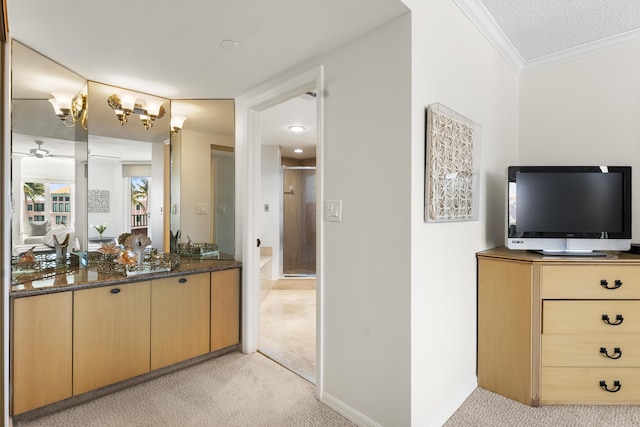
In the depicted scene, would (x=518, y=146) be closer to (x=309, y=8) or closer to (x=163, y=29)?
(x=309, y=8)

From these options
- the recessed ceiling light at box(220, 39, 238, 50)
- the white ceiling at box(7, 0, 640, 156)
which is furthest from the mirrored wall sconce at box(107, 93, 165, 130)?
the recessed ceiling light at box(220, 39, 238, 50)

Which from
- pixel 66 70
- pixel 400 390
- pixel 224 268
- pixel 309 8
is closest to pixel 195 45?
pixel 309 8

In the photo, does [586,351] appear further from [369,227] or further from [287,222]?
[287,222]

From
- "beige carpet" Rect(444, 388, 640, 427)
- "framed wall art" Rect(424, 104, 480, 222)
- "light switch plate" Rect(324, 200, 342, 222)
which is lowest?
"beige carpet" Rect(444, 388, 640, 427)

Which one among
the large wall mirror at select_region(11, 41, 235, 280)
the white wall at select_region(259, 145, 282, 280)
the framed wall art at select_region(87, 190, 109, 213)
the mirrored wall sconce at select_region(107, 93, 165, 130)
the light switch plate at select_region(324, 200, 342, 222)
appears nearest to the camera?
the light switch plate at select_region(324, 200, 342, 222)

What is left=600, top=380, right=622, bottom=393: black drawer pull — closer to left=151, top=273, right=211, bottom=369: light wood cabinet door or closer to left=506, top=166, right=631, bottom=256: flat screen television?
left=506, top=166, right=631, bottom=256: flat screen television

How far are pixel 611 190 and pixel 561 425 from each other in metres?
1.46

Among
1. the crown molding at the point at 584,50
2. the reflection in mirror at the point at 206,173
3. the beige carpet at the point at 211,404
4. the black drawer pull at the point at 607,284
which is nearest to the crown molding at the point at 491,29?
the crown molding at the point at 584,50

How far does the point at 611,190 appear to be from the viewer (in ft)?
7.31

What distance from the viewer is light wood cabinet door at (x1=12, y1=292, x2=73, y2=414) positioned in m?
1.87

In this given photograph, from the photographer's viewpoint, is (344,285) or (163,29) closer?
(163,29)

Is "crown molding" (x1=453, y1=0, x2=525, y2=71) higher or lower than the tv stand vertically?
higher

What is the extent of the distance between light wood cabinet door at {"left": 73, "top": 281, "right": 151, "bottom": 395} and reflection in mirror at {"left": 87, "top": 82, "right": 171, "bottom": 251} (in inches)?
23.6

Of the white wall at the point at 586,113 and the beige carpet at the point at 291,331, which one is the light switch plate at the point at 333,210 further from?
the white wall at the point at 586,113
